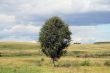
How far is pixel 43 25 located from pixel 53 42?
14.0ft

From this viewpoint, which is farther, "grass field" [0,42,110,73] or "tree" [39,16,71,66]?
"tree" [39,16,71,66]

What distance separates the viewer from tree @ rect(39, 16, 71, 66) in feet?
266

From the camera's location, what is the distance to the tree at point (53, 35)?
266 feet

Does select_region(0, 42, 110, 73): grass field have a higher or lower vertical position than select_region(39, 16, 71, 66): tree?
lower

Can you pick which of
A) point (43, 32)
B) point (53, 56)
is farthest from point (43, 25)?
point (53, 56)

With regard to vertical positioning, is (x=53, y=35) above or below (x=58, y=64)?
above

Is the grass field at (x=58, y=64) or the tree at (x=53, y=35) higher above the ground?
the tree at (x=53, y=35)

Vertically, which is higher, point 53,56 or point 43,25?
point 43,25

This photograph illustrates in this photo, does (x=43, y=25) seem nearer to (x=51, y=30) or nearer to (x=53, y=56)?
(x=51, y=30)

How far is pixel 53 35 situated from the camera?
81.4 metres

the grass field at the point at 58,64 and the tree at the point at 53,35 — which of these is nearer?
the grass field at the point at 58,64

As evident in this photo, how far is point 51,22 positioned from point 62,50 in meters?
7.02

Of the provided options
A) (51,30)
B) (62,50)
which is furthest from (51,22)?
(62,50)

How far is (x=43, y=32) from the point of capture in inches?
3211
